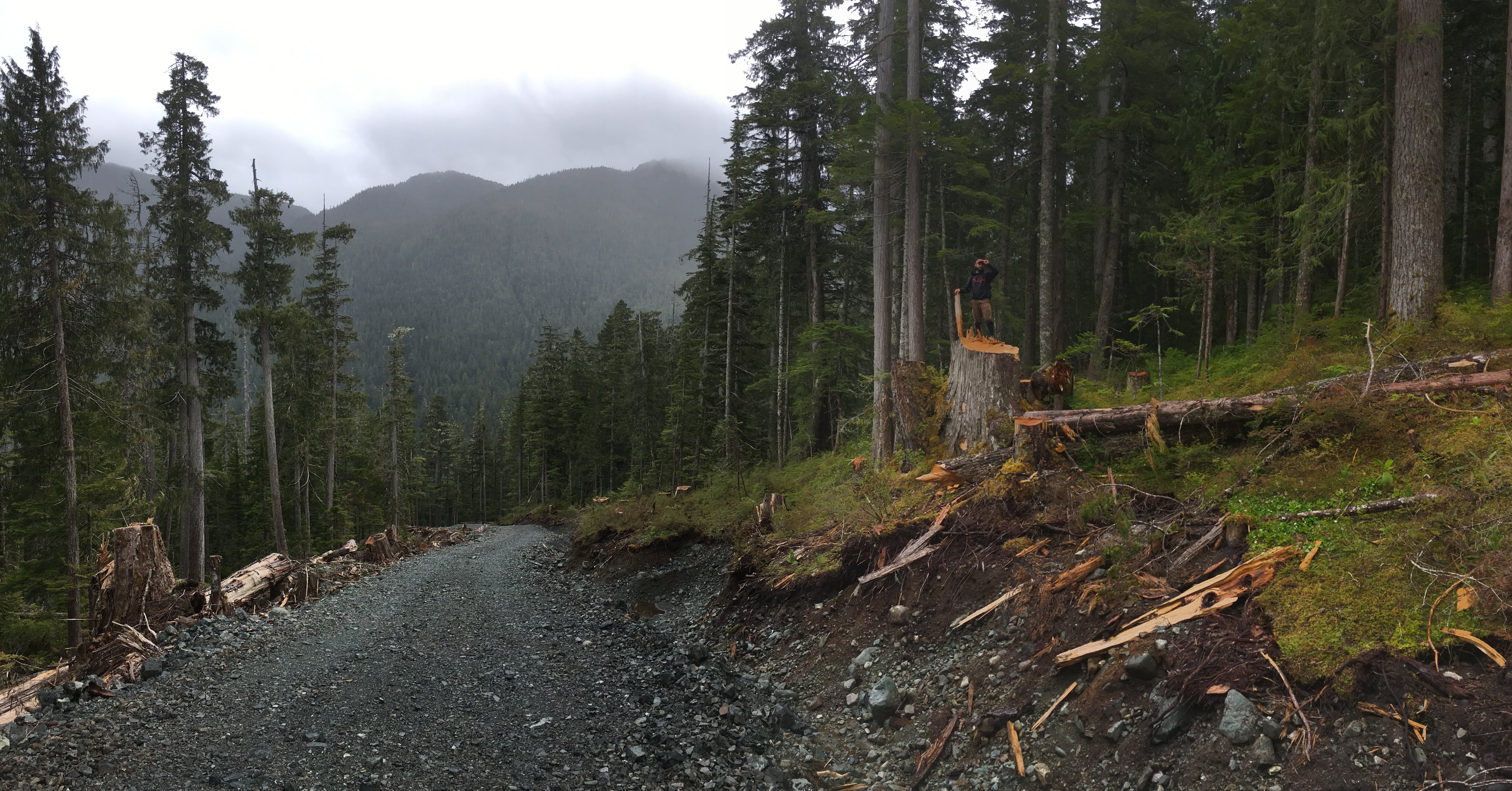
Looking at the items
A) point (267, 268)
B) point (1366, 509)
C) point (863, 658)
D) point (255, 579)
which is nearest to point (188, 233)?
point (267, 268)

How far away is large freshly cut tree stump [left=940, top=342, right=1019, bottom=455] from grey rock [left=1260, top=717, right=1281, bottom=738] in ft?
15.7

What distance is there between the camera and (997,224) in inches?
690

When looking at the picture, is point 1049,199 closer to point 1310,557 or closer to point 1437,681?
point 1310,557

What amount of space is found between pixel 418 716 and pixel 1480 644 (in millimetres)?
7430

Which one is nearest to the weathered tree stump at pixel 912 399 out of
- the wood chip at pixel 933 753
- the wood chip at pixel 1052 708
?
the wood chip at pixel 933 753

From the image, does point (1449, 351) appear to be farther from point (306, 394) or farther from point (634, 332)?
point (634, 332)

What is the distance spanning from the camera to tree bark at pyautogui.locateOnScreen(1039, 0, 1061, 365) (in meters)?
17.6

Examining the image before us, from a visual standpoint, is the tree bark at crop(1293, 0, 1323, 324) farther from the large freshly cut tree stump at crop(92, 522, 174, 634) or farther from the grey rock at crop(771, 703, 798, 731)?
the large freshly cut tree stump at crop(92, 522, 174, 634)

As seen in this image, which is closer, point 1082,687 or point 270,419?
point 1082,687

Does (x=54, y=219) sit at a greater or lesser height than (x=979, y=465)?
greater

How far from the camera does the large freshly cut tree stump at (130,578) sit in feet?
26.3

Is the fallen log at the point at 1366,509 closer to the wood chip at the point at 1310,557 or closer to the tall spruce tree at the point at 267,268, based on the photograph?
the wood chip at the point at 1310,557

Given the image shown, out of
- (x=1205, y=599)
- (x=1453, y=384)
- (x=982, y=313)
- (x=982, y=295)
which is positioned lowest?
(x=1205, y=599)

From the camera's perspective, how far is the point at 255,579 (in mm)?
10711
